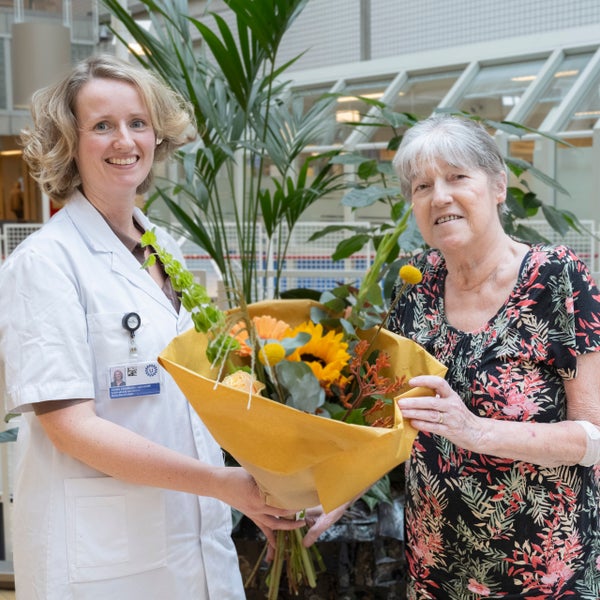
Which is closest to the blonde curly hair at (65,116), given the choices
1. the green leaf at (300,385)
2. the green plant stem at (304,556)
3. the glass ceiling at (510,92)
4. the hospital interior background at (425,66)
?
the green leaf at (300,385)

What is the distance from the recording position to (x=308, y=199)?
3.22 meters

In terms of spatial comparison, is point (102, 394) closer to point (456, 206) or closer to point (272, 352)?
point (272, 352)

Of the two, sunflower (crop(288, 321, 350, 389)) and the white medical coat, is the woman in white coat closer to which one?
the white medical coat

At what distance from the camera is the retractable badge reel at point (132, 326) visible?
5.04 feet

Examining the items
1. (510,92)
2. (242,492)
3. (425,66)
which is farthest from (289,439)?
(425,66)

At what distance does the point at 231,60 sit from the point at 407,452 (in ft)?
6.00

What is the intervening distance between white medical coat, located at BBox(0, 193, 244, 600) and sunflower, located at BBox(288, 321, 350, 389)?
0.97 feet

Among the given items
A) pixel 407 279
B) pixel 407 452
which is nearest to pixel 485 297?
pixel 407 279

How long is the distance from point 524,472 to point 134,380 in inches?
29.7

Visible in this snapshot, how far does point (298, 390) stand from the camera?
53.7 inches

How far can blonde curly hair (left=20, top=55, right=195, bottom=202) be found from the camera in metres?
1.61

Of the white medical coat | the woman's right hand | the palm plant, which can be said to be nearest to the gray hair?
the white medical coat

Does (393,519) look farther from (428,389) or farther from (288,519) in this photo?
(428,389)

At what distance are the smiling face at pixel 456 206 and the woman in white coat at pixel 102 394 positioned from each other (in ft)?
1.76
